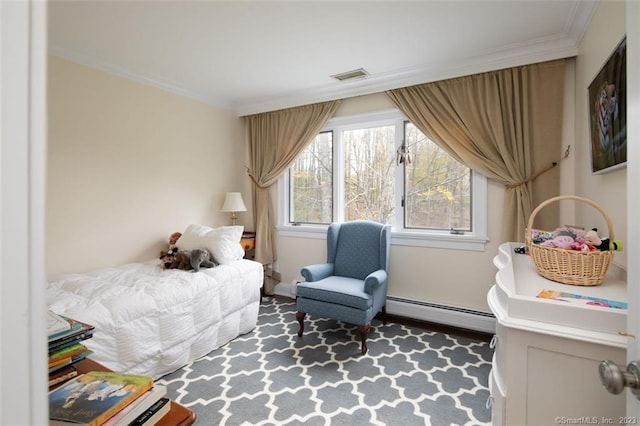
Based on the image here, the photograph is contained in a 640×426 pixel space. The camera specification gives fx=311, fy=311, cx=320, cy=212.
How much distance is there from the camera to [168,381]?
2.25m

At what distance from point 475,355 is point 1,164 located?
3057 mm

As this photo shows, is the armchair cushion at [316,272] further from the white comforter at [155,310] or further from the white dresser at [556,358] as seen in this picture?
the white dresser at [556,358]

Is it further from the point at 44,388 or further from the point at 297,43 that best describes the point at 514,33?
the point at 44,388

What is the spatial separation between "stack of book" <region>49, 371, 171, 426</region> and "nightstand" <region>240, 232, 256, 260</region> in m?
3.13

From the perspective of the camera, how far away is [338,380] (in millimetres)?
2264

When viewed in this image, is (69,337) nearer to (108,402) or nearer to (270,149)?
(108,402)

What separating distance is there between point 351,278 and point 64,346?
2.56 m

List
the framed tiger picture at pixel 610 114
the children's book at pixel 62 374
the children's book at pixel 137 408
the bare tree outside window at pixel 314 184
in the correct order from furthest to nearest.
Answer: the bare tree outside window at pixel 314 184
the framed tiger picture at pixel 610 114
the children's book at pixel 62 374
the children's book at pixel 137 408

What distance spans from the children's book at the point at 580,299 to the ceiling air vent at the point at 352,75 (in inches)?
105

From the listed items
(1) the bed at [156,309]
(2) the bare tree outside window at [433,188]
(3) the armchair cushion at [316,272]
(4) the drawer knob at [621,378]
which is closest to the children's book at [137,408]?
(4) the drawer knob at [621,378]

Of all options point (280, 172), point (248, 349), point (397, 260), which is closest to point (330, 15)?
point (280, 172)

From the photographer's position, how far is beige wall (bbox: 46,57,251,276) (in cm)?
269

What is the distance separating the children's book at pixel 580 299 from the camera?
3.23 feet

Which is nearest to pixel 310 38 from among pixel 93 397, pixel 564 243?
pixel 564 243
